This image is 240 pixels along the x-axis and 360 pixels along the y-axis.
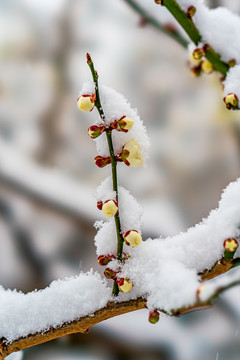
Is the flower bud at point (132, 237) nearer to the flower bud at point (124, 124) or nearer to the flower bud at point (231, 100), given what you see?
the flower bud at point (124, 124)

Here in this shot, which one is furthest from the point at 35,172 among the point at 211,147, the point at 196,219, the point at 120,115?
the point at 211,147

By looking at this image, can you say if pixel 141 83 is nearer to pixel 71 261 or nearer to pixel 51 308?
pixel 71 261

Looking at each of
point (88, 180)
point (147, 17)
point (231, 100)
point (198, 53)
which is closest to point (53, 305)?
point (231, 100)

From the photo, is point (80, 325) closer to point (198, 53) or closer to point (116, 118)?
point (116, 118)

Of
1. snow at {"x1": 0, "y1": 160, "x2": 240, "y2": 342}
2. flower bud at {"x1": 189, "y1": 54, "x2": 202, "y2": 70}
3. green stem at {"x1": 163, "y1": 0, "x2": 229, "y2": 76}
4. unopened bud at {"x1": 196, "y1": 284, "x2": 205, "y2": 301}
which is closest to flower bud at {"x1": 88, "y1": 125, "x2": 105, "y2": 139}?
snow at {"x1": 0, "y1": 160, "x2": 240, "y2": 342}

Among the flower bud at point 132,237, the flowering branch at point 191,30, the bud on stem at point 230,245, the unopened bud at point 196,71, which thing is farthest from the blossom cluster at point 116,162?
the unopened bud at point 196,71

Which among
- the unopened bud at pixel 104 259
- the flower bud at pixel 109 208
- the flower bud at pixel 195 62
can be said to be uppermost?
the flower bud at pixel 195 62

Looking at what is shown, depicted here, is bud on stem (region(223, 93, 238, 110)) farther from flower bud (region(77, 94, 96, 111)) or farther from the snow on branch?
flower bud (region(77, 94, 96, 111))
